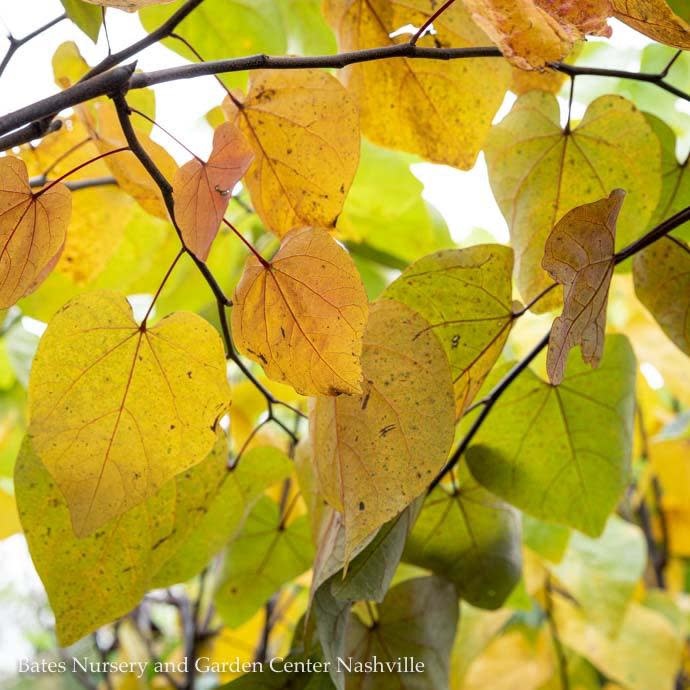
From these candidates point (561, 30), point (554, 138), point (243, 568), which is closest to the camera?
point (561, 30)

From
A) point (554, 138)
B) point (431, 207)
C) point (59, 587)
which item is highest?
point (431, 207)

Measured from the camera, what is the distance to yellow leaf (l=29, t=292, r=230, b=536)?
243 millimetres

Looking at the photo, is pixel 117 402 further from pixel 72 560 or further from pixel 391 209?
pixel 391 209

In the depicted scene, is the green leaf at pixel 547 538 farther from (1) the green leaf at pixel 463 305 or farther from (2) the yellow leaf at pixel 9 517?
(2) the yellow leaf at pixel 9 517

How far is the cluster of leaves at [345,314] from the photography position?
234 millimetres

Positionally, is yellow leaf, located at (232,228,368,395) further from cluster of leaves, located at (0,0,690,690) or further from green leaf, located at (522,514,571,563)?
green leaf, located at (522,514,571,563)

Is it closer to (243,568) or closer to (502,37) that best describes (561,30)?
(502,37)

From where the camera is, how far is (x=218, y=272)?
490 millimetres

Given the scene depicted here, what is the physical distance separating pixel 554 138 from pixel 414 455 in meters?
0.16

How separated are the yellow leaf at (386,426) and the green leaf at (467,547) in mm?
136

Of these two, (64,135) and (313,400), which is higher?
(64,135)

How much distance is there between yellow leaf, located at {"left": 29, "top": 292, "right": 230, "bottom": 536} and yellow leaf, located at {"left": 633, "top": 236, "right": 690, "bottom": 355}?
16 cm

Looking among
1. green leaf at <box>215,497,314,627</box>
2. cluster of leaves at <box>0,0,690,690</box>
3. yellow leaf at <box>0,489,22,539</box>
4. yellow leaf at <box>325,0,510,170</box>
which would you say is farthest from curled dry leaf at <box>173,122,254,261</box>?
yellow leaf at <box>0,489,22,539</box>

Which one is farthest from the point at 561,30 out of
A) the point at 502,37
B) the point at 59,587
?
the point at 59,587
